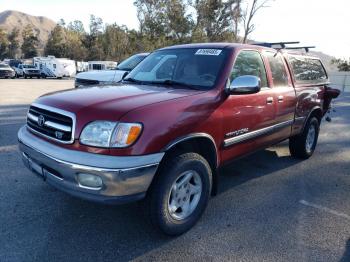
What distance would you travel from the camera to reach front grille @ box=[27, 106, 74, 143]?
2945 millimetres

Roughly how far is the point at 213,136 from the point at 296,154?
311 centimetres

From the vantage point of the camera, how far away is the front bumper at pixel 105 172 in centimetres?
272

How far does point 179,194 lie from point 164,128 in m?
0.77

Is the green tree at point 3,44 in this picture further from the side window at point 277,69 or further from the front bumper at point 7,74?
the side window at point 277,69

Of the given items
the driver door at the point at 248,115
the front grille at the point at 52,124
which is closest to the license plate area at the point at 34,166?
the front grille at the point at 52,124

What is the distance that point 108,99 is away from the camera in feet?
10.3

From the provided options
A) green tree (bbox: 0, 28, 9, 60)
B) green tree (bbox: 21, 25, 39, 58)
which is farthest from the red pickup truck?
green tree (bbox: 0, 28, 9, 60)

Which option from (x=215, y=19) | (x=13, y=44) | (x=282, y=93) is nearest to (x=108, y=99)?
(x=282, y=93)

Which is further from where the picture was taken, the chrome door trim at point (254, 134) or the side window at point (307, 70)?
the side window at point (307, 70)

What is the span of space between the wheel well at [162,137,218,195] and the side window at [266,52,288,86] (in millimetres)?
1697

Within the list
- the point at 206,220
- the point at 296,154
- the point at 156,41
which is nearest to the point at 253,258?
the point at 206,220

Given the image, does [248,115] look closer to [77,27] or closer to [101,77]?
[101,77]

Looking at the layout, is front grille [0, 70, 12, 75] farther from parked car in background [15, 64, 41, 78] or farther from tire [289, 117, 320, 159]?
tire [289, 117, 320, 159]

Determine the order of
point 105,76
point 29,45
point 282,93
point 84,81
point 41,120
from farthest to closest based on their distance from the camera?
point 29,45, point 84,81, point 105,76, point 282,93, point 41,120
